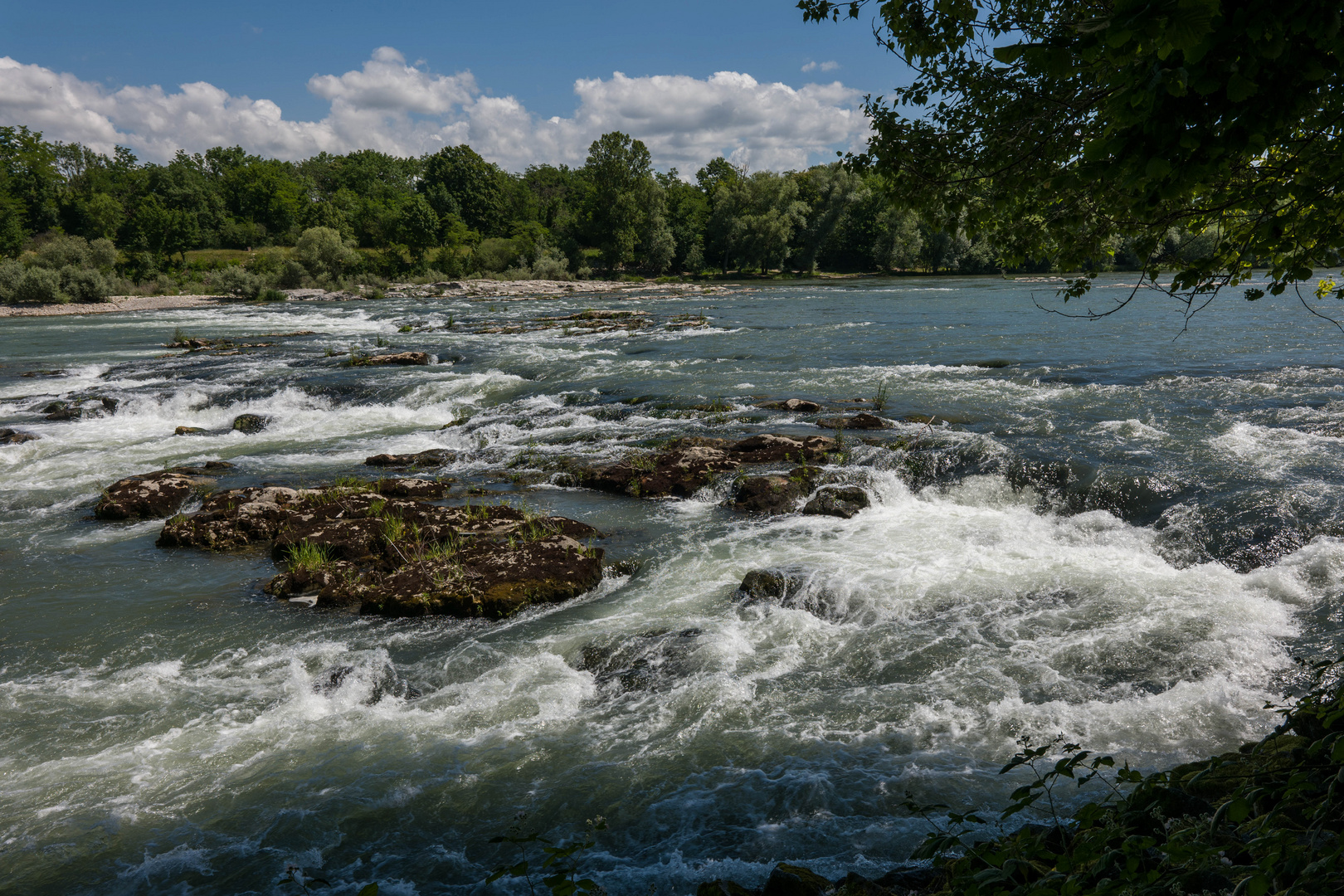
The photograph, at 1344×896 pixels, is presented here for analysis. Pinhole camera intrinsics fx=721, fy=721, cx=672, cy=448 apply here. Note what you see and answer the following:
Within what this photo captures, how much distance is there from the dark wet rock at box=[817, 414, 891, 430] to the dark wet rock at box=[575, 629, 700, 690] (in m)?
8.08

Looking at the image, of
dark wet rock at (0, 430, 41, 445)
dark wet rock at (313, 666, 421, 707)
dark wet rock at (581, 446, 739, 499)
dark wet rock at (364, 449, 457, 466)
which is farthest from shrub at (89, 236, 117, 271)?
dark wet rock at (313, 666, 421, 707)

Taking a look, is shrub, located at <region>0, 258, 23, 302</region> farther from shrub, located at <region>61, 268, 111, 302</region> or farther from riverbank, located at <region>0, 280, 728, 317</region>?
shrub, located at <region>61, 268, 111, 302</region>

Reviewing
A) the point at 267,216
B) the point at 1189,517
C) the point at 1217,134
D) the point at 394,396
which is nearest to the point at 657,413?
the point at 394,396

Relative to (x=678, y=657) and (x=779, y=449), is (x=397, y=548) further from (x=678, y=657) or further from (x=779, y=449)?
(x=779, y=449)

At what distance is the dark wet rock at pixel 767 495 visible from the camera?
11.0 meters

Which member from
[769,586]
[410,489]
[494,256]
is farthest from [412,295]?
[769,586]

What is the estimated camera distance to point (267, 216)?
10081 centimetres

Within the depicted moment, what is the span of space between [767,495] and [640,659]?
4.65 meters

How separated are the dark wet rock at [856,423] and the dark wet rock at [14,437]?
55.2 feet

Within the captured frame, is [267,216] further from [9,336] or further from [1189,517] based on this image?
[1189,517]

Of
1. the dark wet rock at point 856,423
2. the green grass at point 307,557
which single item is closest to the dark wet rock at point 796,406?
the dark wet rock at point 856,423

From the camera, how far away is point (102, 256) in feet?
208

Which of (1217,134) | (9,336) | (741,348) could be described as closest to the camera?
(1217,134)

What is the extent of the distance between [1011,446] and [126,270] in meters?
82.8
